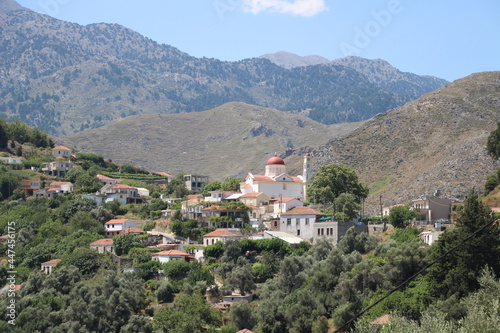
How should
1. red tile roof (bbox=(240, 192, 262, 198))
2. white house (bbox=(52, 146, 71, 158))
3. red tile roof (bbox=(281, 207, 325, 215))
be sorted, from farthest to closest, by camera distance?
white house (bbox=(52, 146, 71, 158)), red tile roof (bbox=(240, 192, 262, 198)), red tile roof (bbox=(281, 207, 325, 215))

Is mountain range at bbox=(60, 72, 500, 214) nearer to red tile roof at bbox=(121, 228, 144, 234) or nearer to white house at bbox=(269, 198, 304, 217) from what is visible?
white house at bbox=(269, 198, 304, 217)

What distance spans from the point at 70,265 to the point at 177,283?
12138 millimetres

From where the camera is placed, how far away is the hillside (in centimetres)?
11788

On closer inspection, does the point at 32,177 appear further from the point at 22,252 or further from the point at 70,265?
the point at 70,265

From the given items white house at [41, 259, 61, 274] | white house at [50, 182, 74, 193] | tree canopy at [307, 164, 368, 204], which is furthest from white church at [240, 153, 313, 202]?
white house at [41, 259, 61, 274]

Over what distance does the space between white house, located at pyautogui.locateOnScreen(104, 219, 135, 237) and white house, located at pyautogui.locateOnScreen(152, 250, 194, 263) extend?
1299 centimetres

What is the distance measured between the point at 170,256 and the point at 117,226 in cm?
1545

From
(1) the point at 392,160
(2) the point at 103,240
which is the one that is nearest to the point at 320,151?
(1) the point at 392,160

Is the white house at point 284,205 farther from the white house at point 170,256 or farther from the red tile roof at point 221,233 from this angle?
the white house at point 170,256

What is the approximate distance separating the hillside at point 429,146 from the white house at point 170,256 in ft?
139

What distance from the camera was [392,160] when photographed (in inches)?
5635

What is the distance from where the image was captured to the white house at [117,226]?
89.4 meters

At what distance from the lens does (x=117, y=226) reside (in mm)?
89750

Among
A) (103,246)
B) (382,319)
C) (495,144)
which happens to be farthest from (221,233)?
(495,144)
